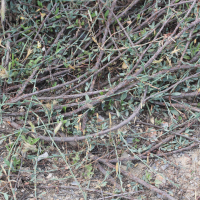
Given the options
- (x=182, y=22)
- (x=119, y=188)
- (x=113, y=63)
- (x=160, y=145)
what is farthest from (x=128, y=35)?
(x=119, y=188)

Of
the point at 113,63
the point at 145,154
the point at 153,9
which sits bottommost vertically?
the point at 145,154

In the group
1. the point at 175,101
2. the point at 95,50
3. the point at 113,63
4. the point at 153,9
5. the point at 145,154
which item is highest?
the point at 153,9

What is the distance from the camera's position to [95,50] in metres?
1.74

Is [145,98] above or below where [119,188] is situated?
above

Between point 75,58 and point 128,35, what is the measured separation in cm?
45

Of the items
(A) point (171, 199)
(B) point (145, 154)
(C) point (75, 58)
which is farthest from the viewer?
(C) point (75, 58)

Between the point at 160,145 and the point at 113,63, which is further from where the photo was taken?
the point at 113,63

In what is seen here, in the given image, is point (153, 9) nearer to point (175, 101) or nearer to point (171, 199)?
point (175, 101)

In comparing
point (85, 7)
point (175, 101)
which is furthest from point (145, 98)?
point (85, 7)

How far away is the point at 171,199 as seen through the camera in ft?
4.58

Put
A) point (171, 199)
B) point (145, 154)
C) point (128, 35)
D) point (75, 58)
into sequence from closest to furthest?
point (171, 199)
point (145, 154)
point (128, 35)
point (75, 58)

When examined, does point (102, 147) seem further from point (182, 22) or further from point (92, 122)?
point (182, 22)

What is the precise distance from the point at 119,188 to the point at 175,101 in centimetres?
76

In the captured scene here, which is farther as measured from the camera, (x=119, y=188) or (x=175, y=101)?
(x=175, y=101)
